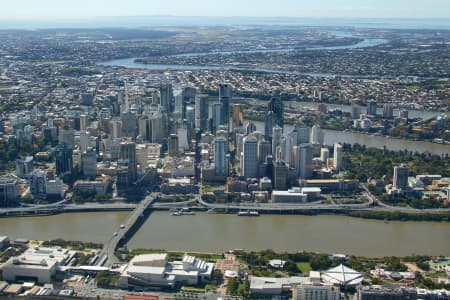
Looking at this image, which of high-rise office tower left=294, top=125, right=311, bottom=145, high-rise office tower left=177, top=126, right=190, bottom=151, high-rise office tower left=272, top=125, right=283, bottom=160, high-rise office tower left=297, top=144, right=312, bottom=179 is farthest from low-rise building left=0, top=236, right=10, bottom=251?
high-rise office tower left=294, top=125, right=311, bottom=145

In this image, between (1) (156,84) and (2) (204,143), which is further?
(1) (156,84)

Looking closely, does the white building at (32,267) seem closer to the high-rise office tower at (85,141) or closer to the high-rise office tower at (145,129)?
the high-rise office tower at (85,141)

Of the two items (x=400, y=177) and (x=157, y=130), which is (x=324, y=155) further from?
(x=157, y=130)

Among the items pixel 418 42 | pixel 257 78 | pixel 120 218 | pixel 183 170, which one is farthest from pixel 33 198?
pixel 418 42

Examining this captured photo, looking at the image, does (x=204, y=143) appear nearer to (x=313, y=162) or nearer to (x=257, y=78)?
(x=313, y=162)

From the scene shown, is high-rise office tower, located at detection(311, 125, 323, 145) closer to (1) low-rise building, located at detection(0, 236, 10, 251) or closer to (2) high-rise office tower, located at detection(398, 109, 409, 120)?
(2) high-rise office tower, located at detection(398, 109, 409, 120)

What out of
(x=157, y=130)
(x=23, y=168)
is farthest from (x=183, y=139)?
(x=23, y=168)
